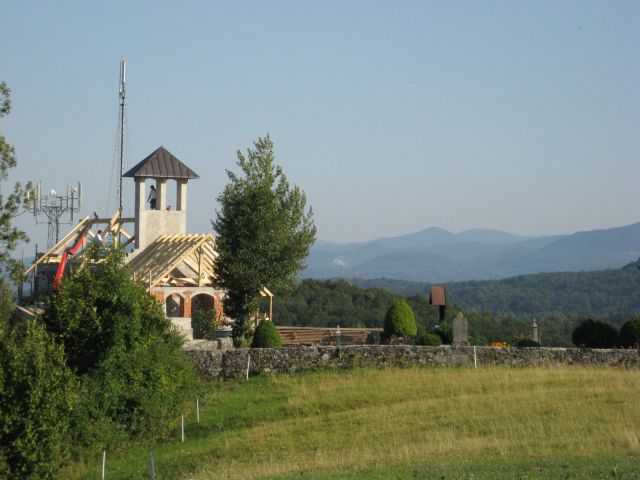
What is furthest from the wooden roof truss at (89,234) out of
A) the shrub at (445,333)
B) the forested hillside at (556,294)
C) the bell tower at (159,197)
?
the forested hillside at (556,294)

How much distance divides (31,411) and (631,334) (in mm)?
20161

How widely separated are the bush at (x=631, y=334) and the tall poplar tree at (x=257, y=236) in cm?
1163

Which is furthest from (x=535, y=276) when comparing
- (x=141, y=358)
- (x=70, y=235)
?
(x=141, y=358)

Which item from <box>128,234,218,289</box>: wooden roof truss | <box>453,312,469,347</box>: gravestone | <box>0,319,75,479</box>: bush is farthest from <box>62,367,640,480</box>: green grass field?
<box>128,234,218,289</box>: wooden roof truss

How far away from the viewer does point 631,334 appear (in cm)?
3338

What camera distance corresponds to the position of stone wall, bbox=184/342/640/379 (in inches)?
1233

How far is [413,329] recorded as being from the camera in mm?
36750

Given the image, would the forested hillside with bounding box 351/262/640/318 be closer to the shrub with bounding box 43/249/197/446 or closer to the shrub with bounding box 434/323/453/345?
the shrub with bounding box 434/323/453/345

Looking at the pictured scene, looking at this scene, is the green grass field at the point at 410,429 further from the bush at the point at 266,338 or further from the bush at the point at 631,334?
the bush at the point at 631,334

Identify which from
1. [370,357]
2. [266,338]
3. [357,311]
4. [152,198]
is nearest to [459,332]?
[370,357]

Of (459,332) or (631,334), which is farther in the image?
(631,334)

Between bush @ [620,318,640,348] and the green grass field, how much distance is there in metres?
4.16

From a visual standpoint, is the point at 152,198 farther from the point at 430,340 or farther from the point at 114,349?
the point at 114,349

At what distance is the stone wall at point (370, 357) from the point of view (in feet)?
103
